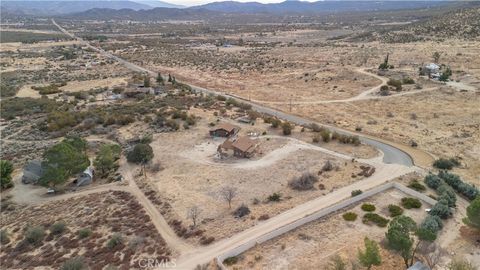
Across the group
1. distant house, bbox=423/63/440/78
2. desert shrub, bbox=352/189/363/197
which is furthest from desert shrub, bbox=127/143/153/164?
distant house, bbox=423/63/440/78

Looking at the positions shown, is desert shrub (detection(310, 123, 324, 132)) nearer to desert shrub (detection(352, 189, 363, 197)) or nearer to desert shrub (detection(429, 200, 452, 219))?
desert shrub (detection(352, 189, 363, 197))

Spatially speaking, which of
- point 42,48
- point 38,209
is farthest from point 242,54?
point 38,209

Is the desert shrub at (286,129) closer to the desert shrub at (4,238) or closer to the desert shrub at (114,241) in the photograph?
the desert shrub at (114,241)

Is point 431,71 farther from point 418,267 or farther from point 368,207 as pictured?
point 418,267

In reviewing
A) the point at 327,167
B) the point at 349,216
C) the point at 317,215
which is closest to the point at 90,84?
the point at 327,167

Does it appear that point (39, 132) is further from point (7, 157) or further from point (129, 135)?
point (129, 135)
